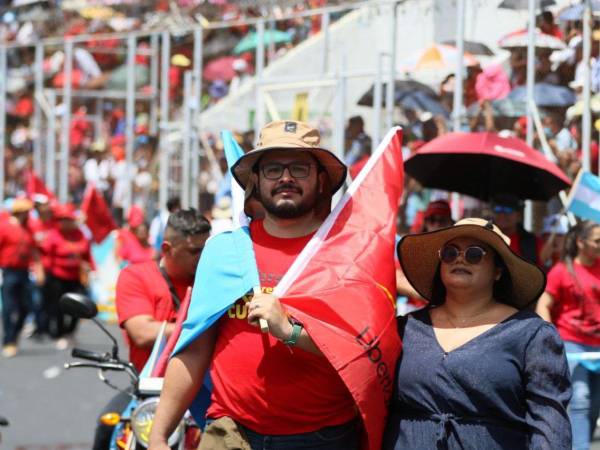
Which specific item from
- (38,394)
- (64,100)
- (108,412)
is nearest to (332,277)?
(108,412)

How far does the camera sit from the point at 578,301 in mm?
8266

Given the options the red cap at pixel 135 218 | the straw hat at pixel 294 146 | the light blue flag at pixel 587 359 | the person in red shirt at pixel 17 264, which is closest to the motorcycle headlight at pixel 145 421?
the straw hat at pixel 294 146

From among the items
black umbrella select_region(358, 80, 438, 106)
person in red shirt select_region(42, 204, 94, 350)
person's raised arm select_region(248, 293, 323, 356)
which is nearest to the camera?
person's raised arm select_region(248, 293, 323, 356)

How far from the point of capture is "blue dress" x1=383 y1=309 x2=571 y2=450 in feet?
15.0

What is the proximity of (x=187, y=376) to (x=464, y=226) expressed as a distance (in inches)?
44.9

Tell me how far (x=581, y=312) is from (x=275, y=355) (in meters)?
3.83

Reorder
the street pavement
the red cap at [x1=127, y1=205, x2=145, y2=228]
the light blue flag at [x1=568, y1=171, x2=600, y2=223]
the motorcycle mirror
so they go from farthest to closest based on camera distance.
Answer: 1. the red cap at [x1=127, y1=205, x2=145, y2=228]
2. the street pavement
3. the light blue flag at [x1=568, y1=171, x2=600, y2=223]
4. the motorcycle mirror

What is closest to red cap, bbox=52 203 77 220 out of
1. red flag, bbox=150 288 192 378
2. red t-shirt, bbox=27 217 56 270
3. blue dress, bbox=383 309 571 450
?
red t-shirt, bbox=27 217 56 270

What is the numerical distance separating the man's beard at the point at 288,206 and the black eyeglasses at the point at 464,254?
515 mm

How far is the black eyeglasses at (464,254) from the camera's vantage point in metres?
4.84

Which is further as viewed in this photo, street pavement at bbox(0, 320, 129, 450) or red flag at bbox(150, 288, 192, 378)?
street pavement at bbox(0, 320, 129, 450)

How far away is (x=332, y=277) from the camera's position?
4938 mm

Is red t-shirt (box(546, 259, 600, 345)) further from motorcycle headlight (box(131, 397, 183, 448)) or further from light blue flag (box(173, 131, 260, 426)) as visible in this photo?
light blue flag (box(173, 131, 260, 426))

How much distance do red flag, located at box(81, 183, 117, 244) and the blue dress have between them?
13735 mm
